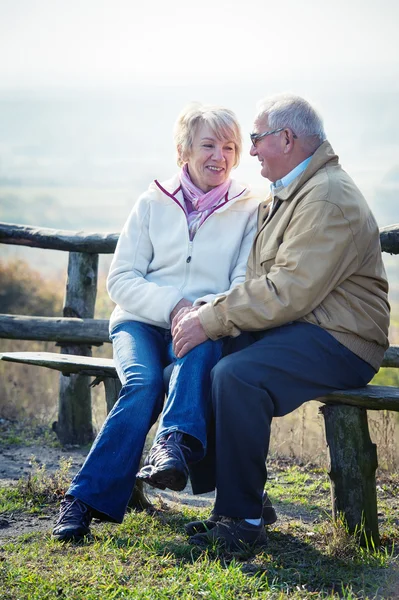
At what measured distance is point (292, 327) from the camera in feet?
11.4

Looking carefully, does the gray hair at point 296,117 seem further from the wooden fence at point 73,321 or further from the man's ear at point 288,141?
the wooden fence at point 73,321

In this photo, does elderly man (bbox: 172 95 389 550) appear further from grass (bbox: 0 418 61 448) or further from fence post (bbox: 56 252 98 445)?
grass (bbox: 0 418 61 448)

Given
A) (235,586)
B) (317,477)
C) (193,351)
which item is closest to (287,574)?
(235,586)

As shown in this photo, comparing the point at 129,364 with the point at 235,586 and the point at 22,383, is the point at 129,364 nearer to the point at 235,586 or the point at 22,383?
the point at 235,586

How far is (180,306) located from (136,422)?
0.67 meters

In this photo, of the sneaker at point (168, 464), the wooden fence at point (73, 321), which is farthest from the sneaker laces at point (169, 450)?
the wooden fence at point (73, 321)

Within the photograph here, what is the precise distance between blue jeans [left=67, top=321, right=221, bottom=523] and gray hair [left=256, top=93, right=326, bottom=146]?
111cm

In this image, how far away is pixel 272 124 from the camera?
12.1ft

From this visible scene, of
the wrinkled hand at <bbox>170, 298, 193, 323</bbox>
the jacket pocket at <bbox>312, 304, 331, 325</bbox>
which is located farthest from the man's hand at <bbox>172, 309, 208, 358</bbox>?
the jacket pocket at <bbox>312, 304, 331, 325</bbox>

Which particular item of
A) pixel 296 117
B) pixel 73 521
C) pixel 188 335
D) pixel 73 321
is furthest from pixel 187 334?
pixel 73 321

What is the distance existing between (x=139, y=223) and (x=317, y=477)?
209cm

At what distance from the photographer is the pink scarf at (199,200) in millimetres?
4035

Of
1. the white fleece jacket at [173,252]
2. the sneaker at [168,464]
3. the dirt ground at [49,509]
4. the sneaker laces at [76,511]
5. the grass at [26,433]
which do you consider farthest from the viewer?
the grass at [26,433]

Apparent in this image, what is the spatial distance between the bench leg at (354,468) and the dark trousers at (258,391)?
172 millimetres
